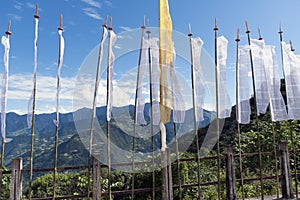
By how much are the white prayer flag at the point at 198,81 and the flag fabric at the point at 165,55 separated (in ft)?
1.45

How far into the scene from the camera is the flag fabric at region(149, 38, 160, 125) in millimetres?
4949

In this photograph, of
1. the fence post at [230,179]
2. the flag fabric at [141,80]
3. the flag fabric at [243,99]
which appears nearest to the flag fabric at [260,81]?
the flag fabric at [243,99]

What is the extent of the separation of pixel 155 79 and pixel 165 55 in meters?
0.43

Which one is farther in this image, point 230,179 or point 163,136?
point 230,179

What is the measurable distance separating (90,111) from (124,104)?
74cm

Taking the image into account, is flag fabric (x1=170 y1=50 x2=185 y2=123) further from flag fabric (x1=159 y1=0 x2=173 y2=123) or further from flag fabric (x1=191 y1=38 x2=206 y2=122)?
flag fabric (x1=191 y1=38 x2=206 y2=122)

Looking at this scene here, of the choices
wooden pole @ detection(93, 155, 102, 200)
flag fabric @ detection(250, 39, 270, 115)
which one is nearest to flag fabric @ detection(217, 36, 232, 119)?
flag fabric @ detection(250, 39, 270, 115)

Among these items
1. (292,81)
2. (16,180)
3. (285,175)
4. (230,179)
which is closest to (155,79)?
(230,179)

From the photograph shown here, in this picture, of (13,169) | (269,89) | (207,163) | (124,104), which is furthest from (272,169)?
(13,169)

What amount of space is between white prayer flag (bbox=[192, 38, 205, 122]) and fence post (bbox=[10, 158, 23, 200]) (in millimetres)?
2813

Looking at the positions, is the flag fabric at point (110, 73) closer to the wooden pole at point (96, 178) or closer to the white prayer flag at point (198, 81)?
the wooden pole at point (96, 178)

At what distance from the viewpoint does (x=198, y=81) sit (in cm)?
520

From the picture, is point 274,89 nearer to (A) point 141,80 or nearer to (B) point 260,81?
(B) point 260,81

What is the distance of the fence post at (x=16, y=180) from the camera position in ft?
13.8
